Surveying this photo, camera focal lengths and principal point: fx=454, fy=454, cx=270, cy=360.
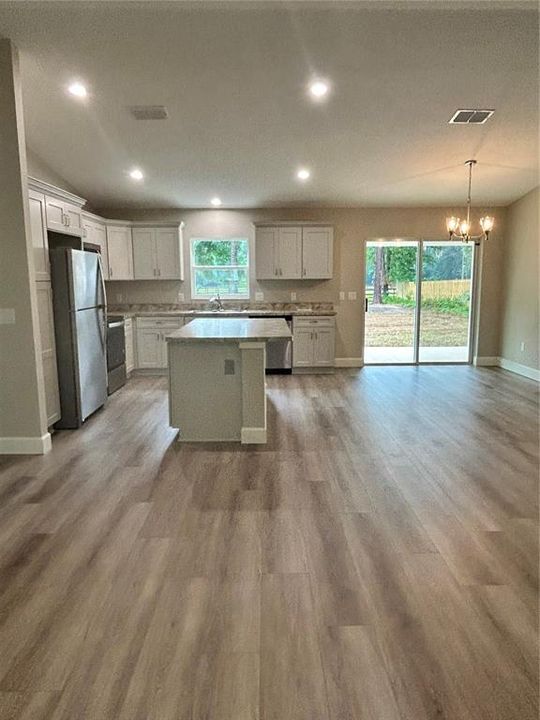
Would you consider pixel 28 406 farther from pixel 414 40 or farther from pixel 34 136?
pixel 414 40

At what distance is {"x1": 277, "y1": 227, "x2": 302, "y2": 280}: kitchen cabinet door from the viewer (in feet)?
22.3

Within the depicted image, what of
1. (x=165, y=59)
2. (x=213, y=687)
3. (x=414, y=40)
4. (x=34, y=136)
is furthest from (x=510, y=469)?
(x=34, y=136)

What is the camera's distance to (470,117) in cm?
437

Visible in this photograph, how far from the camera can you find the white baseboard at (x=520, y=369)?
6.19 meters

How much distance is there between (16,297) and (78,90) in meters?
1.90

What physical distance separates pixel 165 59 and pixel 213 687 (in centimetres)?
393

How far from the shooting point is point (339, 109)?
4.23m

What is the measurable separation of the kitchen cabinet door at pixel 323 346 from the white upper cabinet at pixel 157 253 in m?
2.29

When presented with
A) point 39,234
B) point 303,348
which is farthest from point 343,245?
point 39,234

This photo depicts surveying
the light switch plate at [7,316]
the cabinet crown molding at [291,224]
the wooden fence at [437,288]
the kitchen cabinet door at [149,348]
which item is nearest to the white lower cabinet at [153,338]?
the kitchen cabinet door at [149,348]

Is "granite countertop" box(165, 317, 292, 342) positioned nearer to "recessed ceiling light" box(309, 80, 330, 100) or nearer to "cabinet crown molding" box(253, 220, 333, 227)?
"recessed ceiling light" box(309, 80, 330, 100)

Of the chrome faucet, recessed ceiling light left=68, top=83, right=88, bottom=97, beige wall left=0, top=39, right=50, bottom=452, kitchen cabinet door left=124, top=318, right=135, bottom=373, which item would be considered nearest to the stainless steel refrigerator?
beige wall left=0, top=39, right=50, bottom=452

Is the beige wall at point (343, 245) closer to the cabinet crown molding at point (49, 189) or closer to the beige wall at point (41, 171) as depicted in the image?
the beige wall at point (41, 171)

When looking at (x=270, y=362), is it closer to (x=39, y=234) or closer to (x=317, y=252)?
(x=317, y=252)
